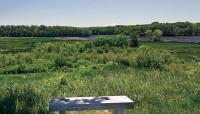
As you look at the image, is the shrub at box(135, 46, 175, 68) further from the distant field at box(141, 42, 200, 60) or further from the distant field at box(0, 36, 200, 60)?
the distant field at box(0, 36, 200, 60)

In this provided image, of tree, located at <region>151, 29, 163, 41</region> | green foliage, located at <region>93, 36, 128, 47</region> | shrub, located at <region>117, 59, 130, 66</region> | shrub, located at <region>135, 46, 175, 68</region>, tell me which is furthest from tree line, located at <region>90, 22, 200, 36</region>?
shrub, located at <region>135, 46, 175, 68</region>

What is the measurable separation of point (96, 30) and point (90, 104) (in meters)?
91.6

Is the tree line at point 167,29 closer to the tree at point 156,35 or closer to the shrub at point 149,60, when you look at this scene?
the tree at point 156,35

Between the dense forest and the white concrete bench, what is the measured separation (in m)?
76.6

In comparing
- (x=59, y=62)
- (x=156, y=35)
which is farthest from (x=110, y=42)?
(x=156, y=35)

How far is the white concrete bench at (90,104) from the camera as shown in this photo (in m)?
6.81

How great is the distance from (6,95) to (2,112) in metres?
0.65

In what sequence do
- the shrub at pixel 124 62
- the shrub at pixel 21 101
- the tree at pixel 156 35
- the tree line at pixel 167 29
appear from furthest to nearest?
the tree line at pixel 167 29 → the tree at pixel 156 35 → the shrub at pixel 124 62 → the shrub at pixel 21 101

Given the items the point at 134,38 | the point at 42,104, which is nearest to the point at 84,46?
the point at 134,38

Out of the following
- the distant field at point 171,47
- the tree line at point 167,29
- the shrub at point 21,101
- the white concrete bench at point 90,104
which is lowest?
the distant field at point 171,47

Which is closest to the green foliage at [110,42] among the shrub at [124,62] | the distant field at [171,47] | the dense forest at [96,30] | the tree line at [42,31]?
the distant field at [171,47]

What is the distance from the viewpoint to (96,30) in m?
98.2

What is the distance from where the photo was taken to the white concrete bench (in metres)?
6.81

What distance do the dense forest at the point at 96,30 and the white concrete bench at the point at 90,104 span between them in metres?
76.6
